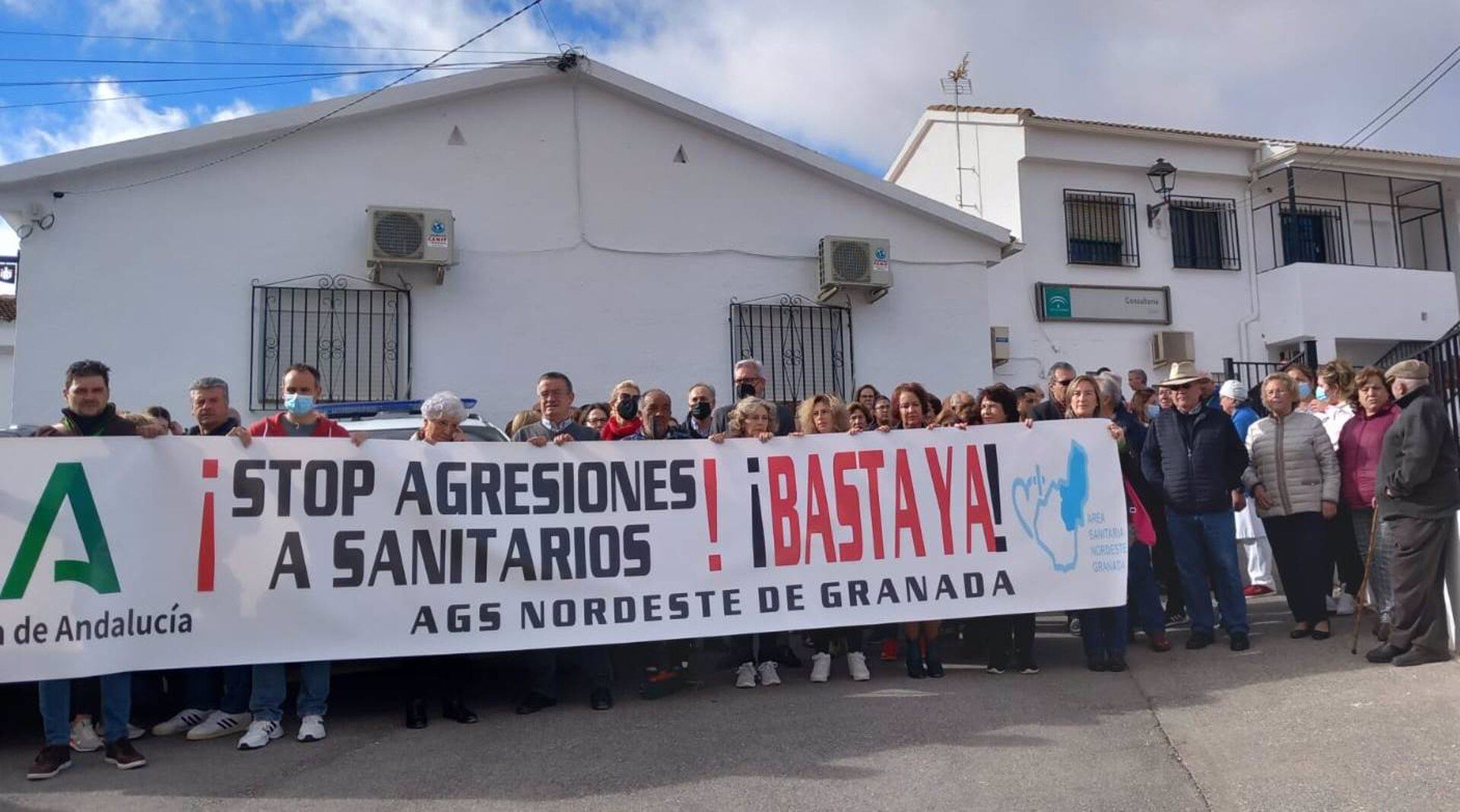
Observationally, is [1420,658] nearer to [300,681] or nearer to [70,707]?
[300,681]

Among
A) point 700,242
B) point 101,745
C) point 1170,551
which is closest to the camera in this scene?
point 101,745

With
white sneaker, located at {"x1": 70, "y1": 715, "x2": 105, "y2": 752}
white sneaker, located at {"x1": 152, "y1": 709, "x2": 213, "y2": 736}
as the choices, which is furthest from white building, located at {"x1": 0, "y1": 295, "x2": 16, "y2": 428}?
white sneaker, located at {"x1": 70, "y1": 715, "x2": 105, "y2": 752}

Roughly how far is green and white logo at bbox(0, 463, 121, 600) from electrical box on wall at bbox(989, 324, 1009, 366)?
37.3ft

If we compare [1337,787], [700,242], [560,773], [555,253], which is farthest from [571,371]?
[1337,787]

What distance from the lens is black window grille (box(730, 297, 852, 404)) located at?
11.0 metres

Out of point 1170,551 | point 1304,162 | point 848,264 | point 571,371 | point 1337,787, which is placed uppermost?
point 1304,162

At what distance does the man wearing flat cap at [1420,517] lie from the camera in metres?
5.24

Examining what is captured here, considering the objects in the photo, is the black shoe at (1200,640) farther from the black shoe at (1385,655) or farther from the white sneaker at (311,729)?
the white sneaker at (311,729)

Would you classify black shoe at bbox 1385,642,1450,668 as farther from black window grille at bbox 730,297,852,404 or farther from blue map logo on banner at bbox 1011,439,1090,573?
black window grille at bbox 730,297,852,404

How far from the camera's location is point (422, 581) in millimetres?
4938

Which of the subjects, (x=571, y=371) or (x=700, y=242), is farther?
(x=700, y=242)

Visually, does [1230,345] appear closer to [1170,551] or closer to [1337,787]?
[1170,551]

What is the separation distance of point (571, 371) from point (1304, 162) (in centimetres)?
1235

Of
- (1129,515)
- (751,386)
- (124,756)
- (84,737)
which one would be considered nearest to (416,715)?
(124,756)
